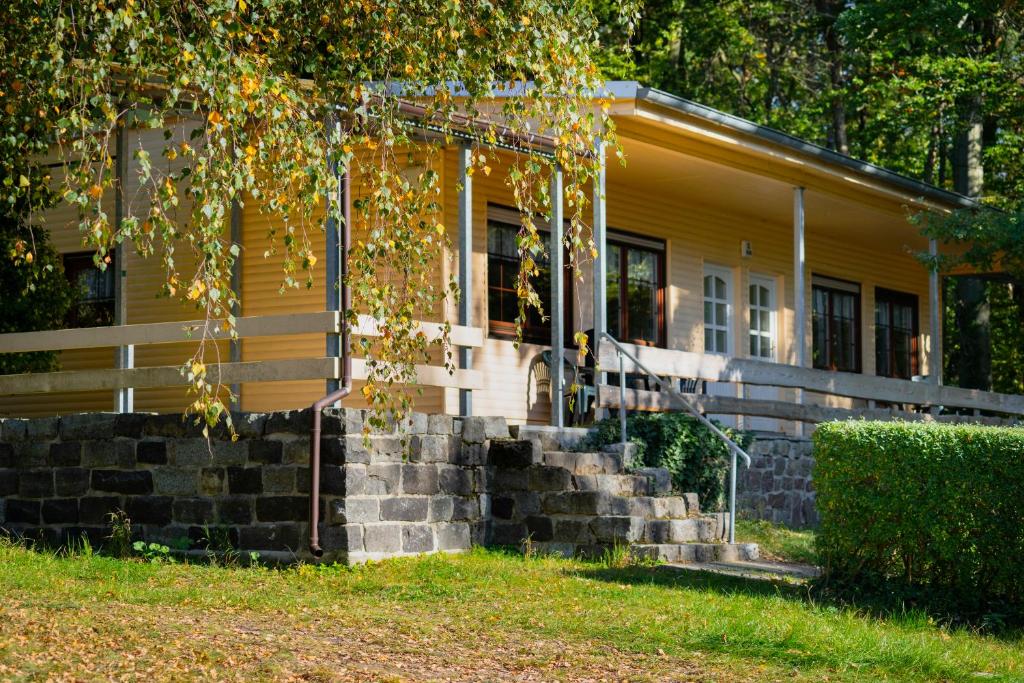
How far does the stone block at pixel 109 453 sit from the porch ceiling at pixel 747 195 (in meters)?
5.68

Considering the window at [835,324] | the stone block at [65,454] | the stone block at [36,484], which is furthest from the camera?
the window at [835,324]

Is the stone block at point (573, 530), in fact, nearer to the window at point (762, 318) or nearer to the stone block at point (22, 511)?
the stone block at point (22, 511)

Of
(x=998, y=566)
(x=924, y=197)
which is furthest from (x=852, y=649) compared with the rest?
(x=924, y=197)

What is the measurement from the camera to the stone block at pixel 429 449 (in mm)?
10594

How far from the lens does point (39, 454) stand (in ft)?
37.2

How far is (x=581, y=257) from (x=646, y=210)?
6.23 ft

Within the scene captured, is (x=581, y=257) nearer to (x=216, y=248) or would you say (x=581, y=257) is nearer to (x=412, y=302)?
(x=412, y=302)

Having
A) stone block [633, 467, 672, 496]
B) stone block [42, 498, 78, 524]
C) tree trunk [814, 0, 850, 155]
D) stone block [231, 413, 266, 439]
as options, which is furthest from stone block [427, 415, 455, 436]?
tree trunk [814, 0, 850, 155]

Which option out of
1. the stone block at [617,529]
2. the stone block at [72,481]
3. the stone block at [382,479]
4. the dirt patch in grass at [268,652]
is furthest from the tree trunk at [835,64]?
the dirt patch in grass at [268,652]

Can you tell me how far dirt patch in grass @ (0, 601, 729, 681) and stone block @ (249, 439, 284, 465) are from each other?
7.62 feet

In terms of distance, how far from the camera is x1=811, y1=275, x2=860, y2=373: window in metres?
20.0

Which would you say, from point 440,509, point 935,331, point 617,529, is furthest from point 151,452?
point 935,331

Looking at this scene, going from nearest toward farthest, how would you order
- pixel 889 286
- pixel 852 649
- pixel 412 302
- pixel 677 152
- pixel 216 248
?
1. pixel 216 248
2. pixel 412 302
3. pixel 852 649
4. pixel 677 152
5. pixel 889 286

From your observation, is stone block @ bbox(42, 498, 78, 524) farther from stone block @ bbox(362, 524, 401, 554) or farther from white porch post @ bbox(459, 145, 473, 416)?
white porch post @ bbox(459, 145, 473, 416)
